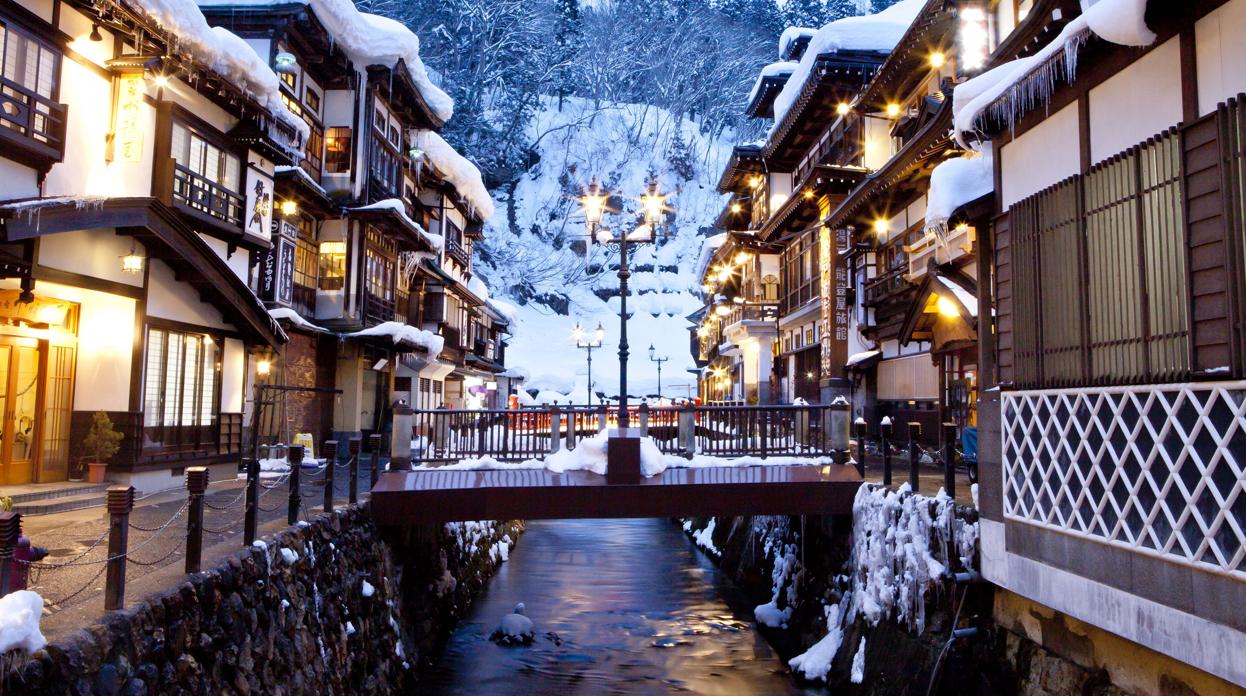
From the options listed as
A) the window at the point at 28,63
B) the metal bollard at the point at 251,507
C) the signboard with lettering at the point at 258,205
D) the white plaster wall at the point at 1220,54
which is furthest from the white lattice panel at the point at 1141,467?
the signboard with lettering at the point at 258,205

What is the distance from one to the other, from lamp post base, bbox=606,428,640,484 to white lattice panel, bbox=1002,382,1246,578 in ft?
22.5

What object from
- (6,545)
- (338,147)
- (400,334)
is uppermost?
(338,147)

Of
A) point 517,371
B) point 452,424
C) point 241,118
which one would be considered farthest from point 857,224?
point 517,371

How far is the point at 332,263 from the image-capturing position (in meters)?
28.3

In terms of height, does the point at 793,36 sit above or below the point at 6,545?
above

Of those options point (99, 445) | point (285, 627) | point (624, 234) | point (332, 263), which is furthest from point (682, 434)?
point (332, 263)

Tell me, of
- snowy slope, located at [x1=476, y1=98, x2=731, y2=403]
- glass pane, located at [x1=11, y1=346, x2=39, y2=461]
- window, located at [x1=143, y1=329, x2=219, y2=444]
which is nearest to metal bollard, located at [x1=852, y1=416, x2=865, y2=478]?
window, located at [x1=143, y1=329, x2=219, y2=444]

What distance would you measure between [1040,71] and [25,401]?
17.6m

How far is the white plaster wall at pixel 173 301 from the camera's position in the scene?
16.3m

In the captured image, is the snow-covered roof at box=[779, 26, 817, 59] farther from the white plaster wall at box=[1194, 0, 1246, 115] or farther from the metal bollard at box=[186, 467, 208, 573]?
the metal bollard at box=[186, 467, 208, 573]

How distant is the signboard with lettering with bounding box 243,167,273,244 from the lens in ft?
66.1

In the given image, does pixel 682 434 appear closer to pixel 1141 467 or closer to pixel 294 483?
pixel 294 483

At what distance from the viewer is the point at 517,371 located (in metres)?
72.1

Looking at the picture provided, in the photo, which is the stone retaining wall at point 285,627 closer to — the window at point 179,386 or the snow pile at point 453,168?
the window at point 179,386
